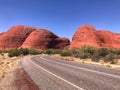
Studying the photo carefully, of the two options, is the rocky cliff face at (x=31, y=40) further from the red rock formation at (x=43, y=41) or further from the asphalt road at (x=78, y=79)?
the asphalt road at (x=78, y=79)

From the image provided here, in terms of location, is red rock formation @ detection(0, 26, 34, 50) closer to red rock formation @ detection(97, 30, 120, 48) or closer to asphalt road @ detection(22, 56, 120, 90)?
red rock formation @ detection(97, 30, 120, 48)

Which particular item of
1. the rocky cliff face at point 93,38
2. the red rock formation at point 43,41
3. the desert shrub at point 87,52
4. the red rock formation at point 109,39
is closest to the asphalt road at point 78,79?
the desert shrub at point 87,52

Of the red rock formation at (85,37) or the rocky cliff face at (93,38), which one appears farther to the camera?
the rocky cliff face at (93,38)

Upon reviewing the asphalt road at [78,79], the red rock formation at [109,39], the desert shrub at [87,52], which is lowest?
the asphalt road at [78,79]

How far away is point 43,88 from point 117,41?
86.8 metres

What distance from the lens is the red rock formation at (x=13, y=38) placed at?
129 m

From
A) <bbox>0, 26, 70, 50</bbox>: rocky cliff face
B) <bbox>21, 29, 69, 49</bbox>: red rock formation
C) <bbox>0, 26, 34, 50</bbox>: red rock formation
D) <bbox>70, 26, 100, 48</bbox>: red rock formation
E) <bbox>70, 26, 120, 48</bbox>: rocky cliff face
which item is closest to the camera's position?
<bbox>70, 26, 100, 48</bbox>: red rock formation

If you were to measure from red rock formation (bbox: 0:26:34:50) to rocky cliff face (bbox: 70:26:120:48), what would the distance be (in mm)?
46750

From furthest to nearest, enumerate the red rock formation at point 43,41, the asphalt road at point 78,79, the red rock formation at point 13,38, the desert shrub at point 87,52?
1. the red rock formation at point 13,38
2. the red rock formation at point 43,41
3. the desert shrub at point 87,52
4. the asphalt road at point 78,79

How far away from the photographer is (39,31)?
5428 inches

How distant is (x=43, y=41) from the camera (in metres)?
Result: 126

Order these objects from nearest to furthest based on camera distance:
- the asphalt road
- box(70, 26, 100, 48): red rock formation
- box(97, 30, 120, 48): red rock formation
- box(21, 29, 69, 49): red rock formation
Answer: the asphalt road, box(70, 26, 100, 48): red rock formation, box(97, 30, 120, 48): red rock formation, box(21, 29, 69, 49): red rock formation

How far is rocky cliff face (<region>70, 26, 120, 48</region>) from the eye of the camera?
297 feet

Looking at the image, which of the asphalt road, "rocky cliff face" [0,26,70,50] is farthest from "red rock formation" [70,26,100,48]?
the asphalt road
